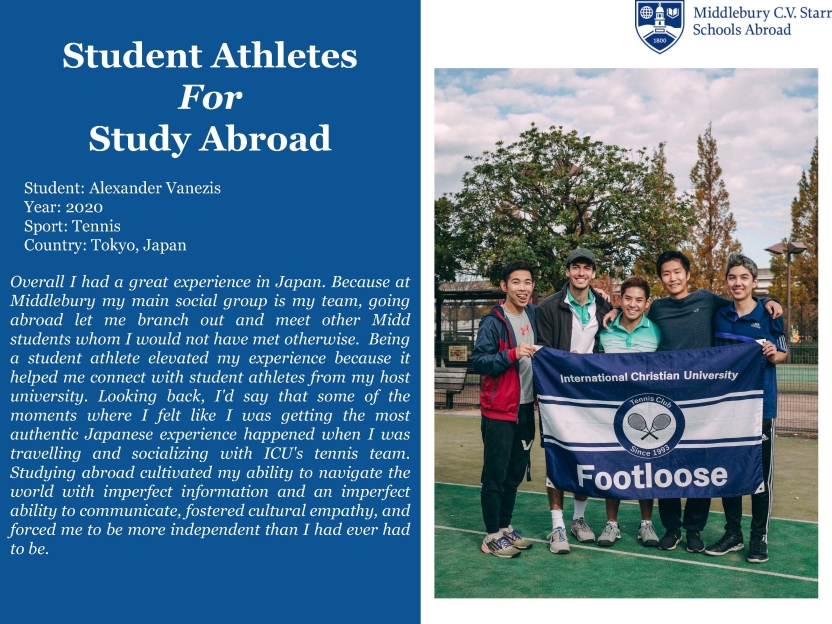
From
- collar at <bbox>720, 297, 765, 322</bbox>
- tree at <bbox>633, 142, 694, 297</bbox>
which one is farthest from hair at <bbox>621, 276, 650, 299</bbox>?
tree at <bbox>633, 142, 694, 297</bbox>

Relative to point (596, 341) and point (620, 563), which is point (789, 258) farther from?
point (620, 563)

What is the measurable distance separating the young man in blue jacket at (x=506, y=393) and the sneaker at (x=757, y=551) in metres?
1.41

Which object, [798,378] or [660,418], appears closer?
[660,418]

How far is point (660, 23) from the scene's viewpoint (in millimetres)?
4680

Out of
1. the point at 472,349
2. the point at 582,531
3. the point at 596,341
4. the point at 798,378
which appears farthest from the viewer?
the point at 798,378

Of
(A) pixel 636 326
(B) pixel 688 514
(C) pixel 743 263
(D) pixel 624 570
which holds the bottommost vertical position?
(D) pixel 624 570

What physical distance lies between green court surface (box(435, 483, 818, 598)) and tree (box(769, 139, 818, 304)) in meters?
29.0

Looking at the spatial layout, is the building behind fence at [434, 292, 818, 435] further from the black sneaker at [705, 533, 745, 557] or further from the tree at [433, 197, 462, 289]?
the black sneaker at [705, 533, 745, 557]

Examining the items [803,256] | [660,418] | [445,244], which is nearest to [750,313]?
[660,418]

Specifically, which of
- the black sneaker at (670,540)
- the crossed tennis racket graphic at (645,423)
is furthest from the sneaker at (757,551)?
the crossed tennis racket graphic at (645,423)

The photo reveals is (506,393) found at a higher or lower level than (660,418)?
higher

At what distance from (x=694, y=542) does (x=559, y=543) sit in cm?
85

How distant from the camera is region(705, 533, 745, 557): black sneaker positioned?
15.7ft

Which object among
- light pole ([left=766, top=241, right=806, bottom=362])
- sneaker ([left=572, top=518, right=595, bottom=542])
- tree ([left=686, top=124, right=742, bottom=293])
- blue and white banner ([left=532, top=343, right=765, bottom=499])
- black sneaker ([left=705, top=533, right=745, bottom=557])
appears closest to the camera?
blue and white banner ([left=532, top=343, right=765, bottom=499])
